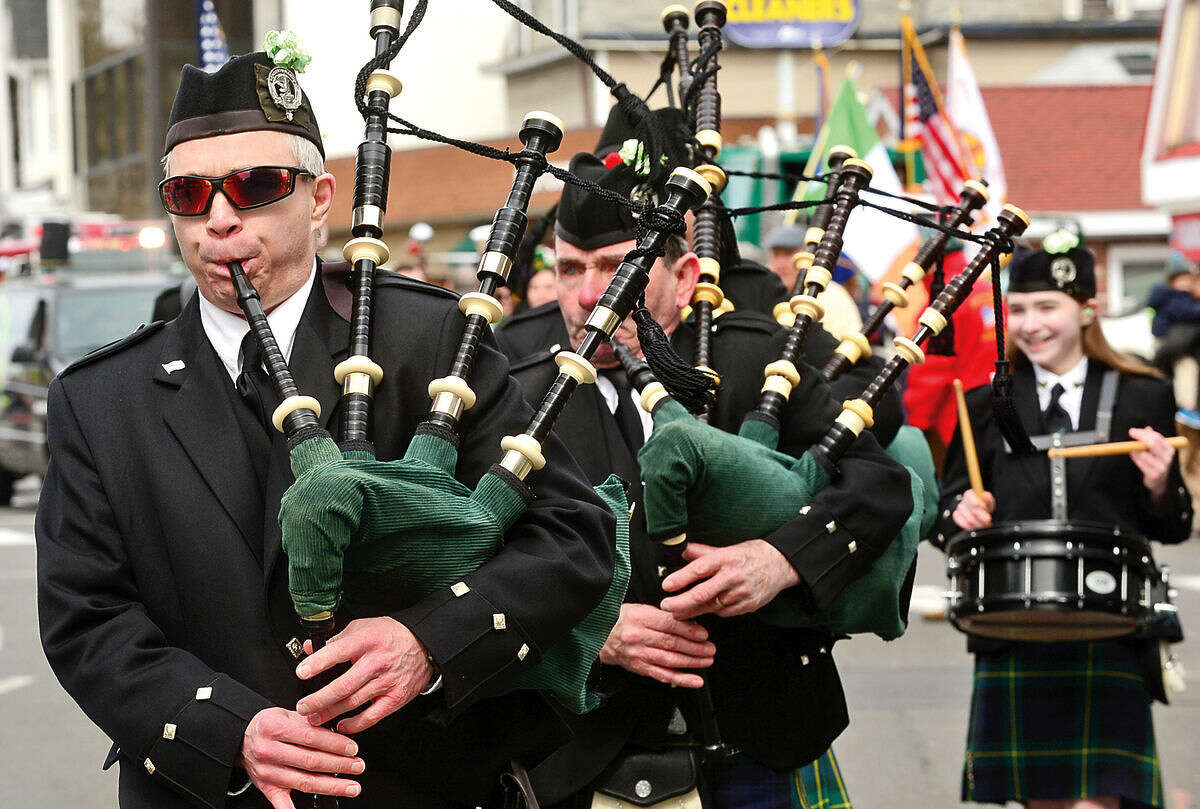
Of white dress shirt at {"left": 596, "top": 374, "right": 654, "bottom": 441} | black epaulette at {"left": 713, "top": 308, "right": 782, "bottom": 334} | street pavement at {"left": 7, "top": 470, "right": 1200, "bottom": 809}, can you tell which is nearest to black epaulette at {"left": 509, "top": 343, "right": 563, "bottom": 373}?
white dress shirt at {"left": 596, "top": 374, "right": 654, "bottom": 441}

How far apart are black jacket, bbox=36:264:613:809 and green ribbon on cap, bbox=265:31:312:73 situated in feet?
1.09

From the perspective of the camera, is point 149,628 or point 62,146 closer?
point 149,628

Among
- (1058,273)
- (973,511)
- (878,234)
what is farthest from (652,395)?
(878,234)

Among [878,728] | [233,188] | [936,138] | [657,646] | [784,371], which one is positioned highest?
[936,138]

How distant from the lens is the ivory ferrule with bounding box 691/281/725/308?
360 cm

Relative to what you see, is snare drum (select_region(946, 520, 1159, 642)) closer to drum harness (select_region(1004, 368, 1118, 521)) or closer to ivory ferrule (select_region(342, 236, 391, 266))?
drum harness (select_region(1004, 368, 1118, 521))

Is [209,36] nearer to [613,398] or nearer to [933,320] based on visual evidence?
[613,398]

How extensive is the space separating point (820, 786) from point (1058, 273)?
191cm

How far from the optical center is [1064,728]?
192 inches

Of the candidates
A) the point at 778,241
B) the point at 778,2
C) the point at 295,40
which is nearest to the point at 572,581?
the point at 295,40

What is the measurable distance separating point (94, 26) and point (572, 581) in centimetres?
3670

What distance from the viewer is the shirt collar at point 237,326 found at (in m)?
2.64

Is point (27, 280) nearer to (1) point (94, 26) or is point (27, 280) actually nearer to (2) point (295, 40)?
(2) point (295, 40)

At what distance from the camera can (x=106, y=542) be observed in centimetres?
255
